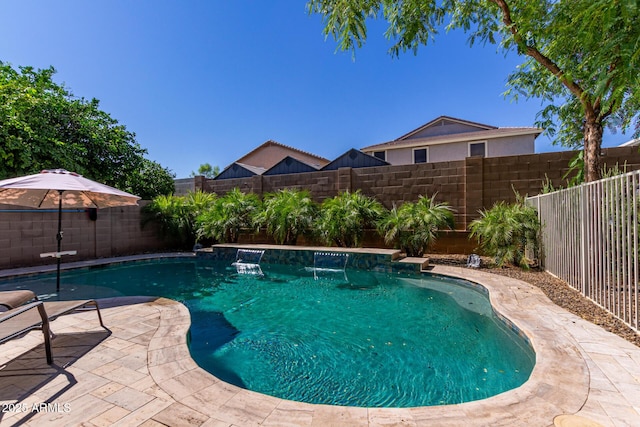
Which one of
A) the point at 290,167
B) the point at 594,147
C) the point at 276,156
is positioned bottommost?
the point at 594,147

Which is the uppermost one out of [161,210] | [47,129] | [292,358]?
[47,129]

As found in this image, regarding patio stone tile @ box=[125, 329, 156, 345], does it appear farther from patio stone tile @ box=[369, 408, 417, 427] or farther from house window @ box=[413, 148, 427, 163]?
house window @ box=[413, 148, 427, 163]

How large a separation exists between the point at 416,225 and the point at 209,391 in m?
7.10

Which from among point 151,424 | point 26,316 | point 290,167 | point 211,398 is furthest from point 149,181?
point 151,424

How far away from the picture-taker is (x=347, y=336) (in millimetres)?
4113

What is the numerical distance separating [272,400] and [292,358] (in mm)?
1252

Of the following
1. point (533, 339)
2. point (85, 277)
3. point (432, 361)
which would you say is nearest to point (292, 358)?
point (432, 361)

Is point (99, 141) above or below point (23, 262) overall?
above

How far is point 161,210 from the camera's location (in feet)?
37.8

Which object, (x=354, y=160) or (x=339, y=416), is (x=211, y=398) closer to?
(x=339, y=416)

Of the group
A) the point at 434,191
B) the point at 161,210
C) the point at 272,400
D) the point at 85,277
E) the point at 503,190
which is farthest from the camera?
the point at 161,210

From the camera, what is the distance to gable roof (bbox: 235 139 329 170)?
2831 cm

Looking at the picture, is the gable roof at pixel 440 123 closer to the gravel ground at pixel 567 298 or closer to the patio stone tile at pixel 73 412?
the gravel ground at pixel 567 298

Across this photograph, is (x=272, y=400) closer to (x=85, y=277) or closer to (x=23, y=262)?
(x=85, y=277)
